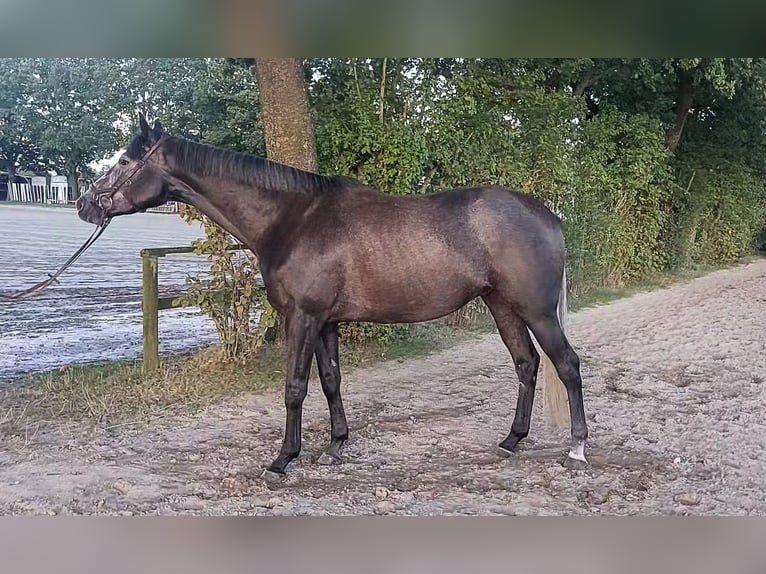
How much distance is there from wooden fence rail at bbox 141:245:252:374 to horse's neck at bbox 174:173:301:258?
0.59 m

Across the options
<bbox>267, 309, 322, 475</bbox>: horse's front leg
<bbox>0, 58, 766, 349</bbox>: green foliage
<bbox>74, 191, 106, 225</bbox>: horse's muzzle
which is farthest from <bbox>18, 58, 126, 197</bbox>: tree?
<bbox>267, 309, 322, 475</bbox>: horse's front leg

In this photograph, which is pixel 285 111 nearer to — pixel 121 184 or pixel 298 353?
pixel 121 184

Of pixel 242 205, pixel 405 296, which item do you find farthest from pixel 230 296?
pixel 405 296

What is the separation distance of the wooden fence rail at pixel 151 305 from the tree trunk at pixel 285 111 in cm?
72

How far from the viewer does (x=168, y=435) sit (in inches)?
106

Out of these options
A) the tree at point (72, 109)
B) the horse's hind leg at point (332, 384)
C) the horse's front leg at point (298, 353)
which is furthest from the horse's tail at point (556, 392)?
the tree at point (72, 109)

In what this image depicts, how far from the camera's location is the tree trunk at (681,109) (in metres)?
2.94

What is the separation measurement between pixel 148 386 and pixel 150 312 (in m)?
0.34

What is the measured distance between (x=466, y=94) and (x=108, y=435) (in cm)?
225

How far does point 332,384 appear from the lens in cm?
253

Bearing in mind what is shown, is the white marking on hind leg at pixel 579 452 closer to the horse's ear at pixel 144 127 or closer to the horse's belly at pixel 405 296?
the horse's belly at pixel 405 296
